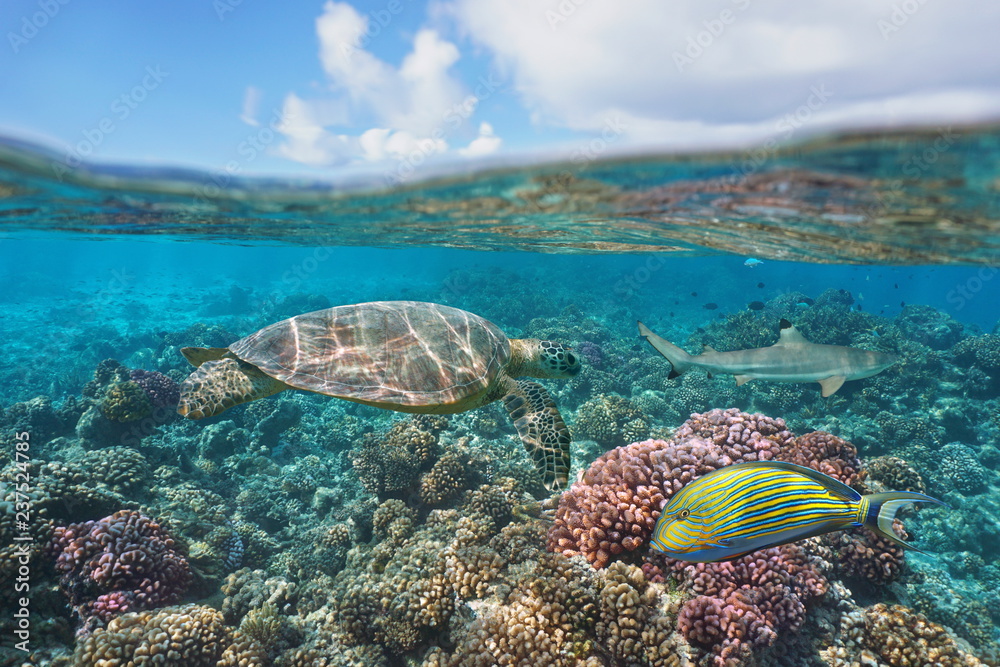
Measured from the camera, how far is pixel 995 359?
12.7 meters

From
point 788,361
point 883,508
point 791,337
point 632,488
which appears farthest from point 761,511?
point 791,337

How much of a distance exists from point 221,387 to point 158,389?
247 inches

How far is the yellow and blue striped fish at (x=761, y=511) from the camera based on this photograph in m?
2.65

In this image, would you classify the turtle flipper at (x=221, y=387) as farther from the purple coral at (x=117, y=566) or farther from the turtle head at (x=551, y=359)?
the turtle head at (x=551, y=359)

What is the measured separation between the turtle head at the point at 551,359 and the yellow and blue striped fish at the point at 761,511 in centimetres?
381

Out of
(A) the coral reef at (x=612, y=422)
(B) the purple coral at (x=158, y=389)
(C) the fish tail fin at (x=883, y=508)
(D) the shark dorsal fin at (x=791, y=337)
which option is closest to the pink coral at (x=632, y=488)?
(C) the fish tail fin at (x=883, y=508)

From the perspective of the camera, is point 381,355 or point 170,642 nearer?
point 170,642

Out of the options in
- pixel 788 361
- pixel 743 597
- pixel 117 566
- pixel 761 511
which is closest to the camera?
pixel 761 511

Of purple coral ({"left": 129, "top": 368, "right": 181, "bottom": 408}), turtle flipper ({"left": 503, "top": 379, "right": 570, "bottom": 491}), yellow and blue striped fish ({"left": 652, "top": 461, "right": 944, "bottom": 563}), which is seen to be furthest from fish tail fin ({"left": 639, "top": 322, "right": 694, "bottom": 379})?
purple coral ({"left": 129, "top": 368, "right": 181, "bottom": 408})

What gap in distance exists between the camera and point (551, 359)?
6770mm

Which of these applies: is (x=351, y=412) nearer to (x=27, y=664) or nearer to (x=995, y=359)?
(x=27, y=664)

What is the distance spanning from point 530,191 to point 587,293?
23.3 m

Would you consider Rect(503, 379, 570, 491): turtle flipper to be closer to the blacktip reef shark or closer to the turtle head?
the turtle head

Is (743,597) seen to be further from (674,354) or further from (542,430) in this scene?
(674,354)
